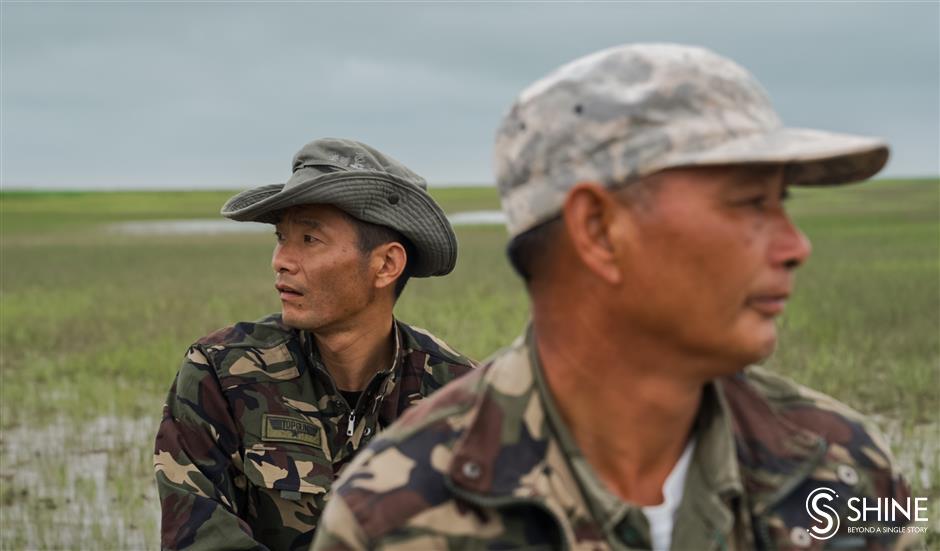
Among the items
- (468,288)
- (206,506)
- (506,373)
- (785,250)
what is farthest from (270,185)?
(468,288)

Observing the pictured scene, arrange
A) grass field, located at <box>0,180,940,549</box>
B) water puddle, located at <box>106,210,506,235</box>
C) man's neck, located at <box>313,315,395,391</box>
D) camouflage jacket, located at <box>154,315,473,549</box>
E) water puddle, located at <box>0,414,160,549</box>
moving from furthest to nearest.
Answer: water puddle, located at <box>106,210,506,235</box> → grass field, located at <box>0,180,940,549</box> → water puddle, located at <box>0,414,160,549</box> → man's neck, located at <box>313,315,395,391</box> → camouflage jacket, located at <box>154,315,473,549</box>

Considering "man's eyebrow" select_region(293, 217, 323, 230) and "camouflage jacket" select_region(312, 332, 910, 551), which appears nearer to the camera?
"camouflage jacket" select_region(312, 332, 910, 551)

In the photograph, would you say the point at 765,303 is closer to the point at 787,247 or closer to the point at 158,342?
the point at 787,247

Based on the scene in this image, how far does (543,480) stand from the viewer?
179 centimetres

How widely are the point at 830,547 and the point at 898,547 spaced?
0.15 m

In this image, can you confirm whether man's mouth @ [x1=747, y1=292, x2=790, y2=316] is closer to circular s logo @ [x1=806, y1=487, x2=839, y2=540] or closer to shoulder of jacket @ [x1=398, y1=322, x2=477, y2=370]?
circular s logo @ [x1=806, y1=487, x2=839, y2=540]

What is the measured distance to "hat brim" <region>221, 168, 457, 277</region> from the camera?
3.72 m

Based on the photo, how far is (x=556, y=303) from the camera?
185 centimetres

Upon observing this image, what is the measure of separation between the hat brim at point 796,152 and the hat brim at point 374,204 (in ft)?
6.78

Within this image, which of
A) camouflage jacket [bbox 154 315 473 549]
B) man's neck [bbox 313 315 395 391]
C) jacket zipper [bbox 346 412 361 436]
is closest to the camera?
camouflage jacket [bbox 154 315 473 549]

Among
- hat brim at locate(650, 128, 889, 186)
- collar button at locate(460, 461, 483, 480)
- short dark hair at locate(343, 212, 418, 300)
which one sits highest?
hat brim at locate(650, 128, 889, 186)

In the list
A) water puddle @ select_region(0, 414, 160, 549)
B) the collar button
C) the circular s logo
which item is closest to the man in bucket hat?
the collar button

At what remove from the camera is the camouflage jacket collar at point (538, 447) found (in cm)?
178

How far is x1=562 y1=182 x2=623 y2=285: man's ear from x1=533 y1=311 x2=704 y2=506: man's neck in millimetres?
106
